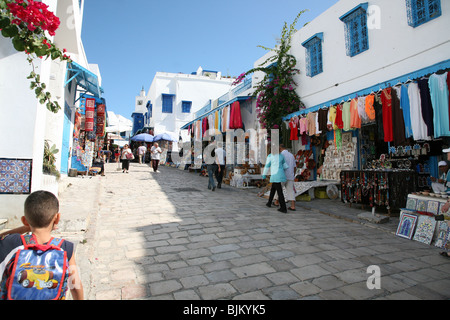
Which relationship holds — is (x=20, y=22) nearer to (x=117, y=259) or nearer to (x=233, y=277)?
(x=117, y=259)

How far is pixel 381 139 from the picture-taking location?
8.70 meters

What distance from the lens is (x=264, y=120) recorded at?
461 inches

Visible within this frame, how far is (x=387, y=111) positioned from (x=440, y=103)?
1235 mm

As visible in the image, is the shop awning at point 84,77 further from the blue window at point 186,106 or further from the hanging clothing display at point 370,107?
the blue window at point 186,106

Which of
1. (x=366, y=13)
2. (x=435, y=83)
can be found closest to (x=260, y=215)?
(x=435, y=83)

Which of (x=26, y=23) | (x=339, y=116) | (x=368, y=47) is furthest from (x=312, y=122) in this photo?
(x=26, y=23)

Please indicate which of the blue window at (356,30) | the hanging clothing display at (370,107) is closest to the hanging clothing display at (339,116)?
the hanging clothing display at (370,107)

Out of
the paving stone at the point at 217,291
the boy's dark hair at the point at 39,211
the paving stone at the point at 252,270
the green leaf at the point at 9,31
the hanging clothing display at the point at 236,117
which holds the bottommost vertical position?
the paving stone at the point at 217,291

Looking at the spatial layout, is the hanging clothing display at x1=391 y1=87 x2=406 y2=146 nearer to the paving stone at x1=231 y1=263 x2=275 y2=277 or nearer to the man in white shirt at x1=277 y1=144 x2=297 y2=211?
the man in white shirt at x1=277 y1=144 x2=297 y2=211

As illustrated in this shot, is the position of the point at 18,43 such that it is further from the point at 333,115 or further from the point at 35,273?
the point at 333,115

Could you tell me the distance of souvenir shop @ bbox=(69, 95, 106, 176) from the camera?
11.9 meters

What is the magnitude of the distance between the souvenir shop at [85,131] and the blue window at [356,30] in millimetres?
10268

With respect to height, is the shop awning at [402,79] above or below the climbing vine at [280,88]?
below

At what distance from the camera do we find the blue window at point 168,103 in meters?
27.2
